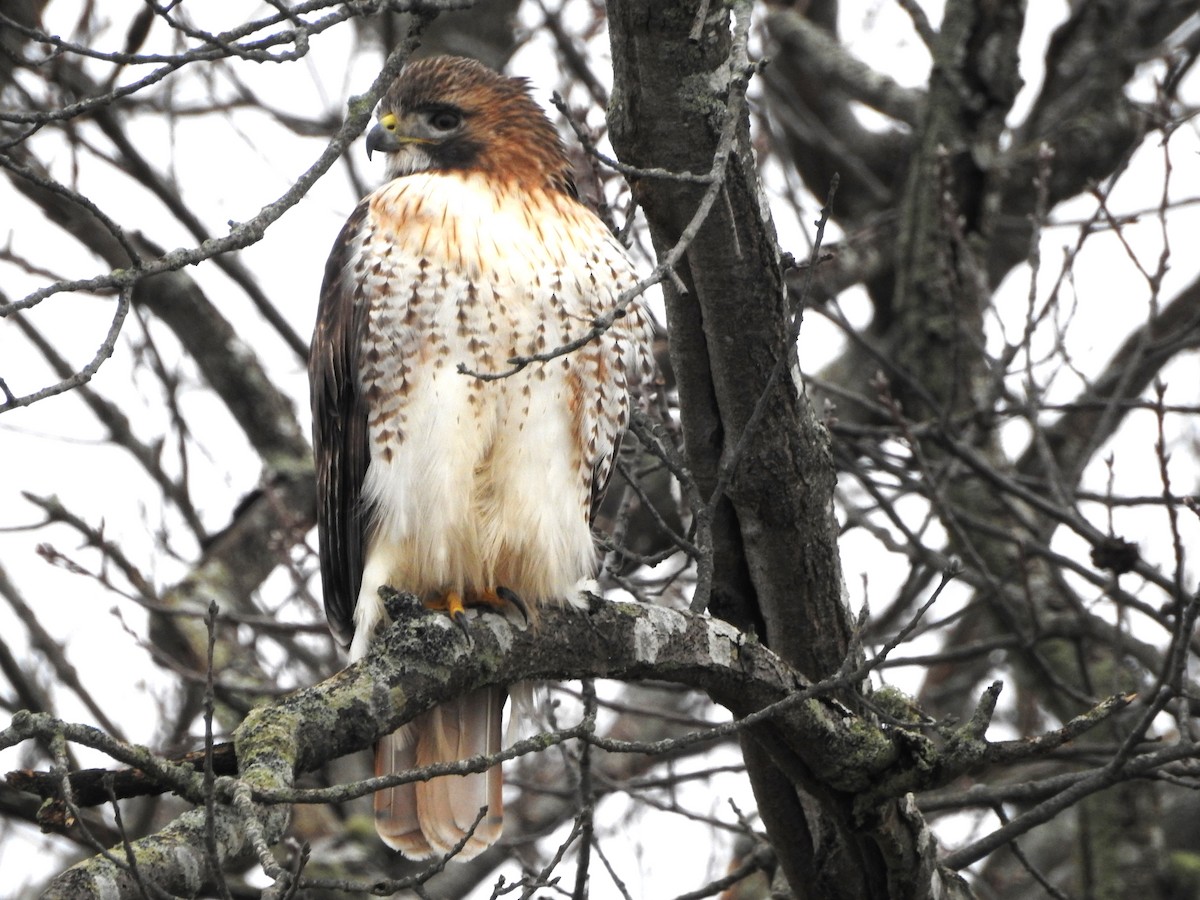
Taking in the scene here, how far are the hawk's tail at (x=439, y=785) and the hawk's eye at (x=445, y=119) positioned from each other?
1754 mm

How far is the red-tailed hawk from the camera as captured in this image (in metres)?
3.75

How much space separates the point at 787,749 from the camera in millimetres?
3504

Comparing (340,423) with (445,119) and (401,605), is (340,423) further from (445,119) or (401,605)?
(445,119)

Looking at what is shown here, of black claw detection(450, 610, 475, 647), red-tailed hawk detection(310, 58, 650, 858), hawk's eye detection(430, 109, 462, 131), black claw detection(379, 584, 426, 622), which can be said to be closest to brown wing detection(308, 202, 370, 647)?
red-tailed hawk detection(310, 58, 650, 858)

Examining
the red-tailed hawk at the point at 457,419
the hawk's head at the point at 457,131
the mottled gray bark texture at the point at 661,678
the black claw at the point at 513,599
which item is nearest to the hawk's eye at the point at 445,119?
the hawk's head at the point at 457,131

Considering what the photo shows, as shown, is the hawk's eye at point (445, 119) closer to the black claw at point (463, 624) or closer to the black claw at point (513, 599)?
the black claw at point (513, 599)

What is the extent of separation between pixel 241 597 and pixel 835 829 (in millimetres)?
3325

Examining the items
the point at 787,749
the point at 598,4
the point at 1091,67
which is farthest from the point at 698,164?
the point at 1091,67

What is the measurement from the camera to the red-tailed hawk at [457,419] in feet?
→ 12.3

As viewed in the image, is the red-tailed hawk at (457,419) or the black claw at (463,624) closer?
the black claw at (463,624)

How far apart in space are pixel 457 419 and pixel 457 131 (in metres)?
1.24

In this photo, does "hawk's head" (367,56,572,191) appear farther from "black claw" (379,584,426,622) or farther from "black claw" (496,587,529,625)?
"black claw" (379,584,426,622)

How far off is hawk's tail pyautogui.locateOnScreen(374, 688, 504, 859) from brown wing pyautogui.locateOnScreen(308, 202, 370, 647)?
1.48 feet

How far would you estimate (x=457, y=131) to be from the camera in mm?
4566
